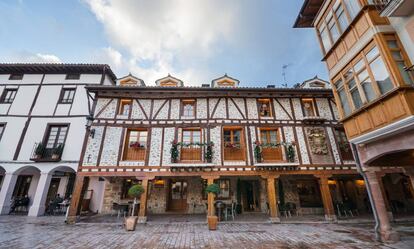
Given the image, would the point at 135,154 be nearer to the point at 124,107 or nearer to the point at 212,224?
the point at 124,107

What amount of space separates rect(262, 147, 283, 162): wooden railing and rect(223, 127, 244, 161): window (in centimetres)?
128

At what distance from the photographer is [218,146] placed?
32.6 feet

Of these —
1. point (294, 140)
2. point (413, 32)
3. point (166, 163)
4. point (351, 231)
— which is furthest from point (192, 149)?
point (413, 32)

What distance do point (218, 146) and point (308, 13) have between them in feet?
25.4

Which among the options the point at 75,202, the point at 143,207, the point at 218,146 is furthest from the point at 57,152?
the point at 218,146

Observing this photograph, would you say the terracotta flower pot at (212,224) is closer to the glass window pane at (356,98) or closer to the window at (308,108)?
the glass window pane at (356,98)

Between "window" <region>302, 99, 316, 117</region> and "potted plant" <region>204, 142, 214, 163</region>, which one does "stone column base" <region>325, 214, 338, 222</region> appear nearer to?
"window" <region>302, 99, 316, 117</region>

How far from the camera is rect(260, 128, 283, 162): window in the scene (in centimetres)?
984

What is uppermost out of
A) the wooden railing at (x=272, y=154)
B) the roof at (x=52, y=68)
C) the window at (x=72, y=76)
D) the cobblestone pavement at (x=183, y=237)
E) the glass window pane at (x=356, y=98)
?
the roof at (x=52, y=68)

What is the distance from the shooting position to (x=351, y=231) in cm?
695

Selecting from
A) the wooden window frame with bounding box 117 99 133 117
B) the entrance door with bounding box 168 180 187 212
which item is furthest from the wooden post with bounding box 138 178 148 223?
the wooden window frame with bounding box 117 99 133 117

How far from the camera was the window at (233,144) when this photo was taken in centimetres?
984

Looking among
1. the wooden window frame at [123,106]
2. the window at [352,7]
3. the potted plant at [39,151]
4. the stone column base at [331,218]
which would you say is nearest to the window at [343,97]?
the window at [352,7]

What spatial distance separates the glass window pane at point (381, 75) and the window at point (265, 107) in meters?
6.02
